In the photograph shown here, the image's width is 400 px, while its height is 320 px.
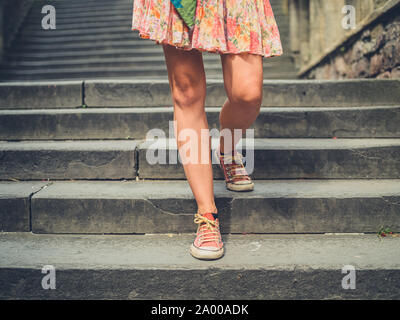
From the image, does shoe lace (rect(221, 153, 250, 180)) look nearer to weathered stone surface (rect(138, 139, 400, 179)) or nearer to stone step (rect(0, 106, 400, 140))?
weathered stone surface (rect(138, 139, 400, 179))

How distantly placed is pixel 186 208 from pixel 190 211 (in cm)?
3

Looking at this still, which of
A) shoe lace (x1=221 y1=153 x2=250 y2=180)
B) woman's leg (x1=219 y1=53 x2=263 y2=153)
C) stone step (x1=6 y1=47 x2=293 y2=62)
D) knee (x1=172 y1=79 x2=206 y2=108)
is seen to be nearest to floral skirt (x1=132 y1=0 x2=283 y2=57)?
woman's leg (x1=219 y1=53 x2=263 y2=153)

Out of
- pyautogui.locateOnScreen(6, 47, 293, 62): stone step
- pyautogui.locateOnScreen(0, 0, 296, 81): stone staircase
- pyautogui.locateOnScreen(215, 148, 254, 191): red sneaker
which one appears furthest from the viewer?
Answer: pyautogui.locateOnScreen(6, 47, 293, 62): stone step

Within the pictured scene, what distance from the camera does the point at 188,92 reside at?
56.4 inches

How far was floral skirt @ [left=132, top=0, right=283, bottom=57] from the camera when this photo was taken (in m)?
1.34

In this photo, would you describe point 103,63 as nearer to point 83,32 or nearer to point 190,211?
point 83,32

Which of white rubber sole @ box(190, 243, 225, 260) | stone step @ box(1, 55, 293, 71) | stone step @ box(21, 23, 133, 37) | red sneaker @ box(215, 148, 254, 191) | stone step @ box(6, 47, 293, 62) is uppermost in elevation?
stone step @ box(21, 23, 133, 37)

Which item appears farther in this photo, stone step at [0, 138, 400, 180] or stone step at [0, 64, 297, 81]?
stone step at [0, 64, 297, 81]

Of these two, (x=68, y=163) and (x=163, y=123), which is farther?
(x=163, y=123)

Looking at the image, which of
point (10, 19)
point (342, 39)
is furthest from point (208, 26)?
point (10, 19)

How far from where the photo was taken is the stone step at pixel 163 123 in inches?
92.4

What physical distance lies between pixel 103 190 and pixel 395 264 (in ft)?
4.60
